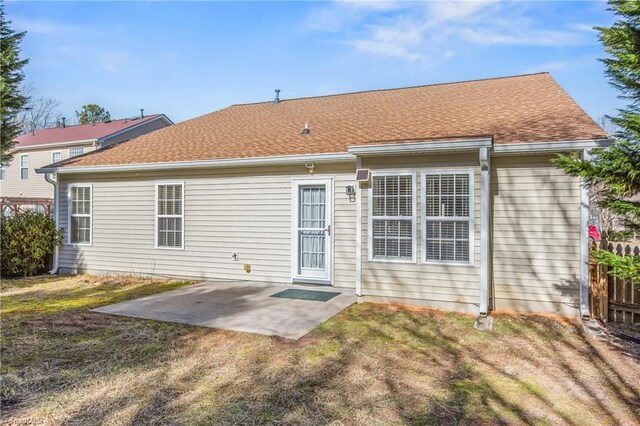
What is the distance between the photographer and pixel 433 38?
35.7ft

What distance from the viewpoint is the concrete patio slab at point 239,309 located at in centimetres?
554

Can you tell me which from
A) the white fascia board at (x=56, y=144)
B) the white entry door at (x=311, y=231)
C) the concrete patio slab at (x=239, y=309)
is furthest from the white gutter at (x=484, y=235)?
the white fascia board at (x=56, y=144)

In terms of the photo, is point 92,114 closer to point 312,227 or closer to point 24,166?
point 24,166

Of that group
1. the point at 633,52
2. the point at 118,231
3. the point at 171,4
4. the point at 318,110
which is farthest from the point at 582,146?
the point at 118,231

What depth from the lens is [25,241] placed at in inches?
383

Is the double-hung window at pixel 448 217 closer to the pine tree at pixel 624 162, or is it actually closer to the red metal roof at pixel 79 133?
the pine tree at pixel 624 162

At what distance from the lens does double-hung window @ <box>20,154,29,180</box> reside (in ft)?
78.5

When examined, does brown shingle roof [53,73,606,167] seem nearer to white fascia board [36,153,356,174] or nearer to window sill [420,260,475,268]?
white fascia board [36,153,356,174]

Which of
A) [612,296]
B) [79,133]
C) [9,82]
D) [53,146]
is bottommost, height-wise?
[612,296]

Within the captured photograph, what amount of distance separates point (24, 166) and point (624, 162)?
95.6ft

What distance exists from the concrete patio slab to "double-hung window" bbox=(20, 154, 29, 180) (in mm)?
22130

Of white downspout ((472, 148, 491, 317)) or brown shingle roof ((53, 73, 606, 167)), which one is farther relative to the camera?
brown shingle roof ((53, 73, 606, 167))

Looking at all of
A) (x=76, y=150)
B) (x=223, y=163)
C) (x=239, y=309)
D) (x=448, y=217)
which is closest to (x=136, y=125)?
(x=76, y=150)

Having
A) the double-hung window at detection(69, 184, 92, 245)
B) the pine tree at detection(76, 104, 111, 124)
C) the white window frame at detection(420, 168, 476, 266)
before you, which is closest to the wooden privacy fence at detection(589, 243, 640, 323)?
the white window frame at detection(420, 168, 476, 266)
